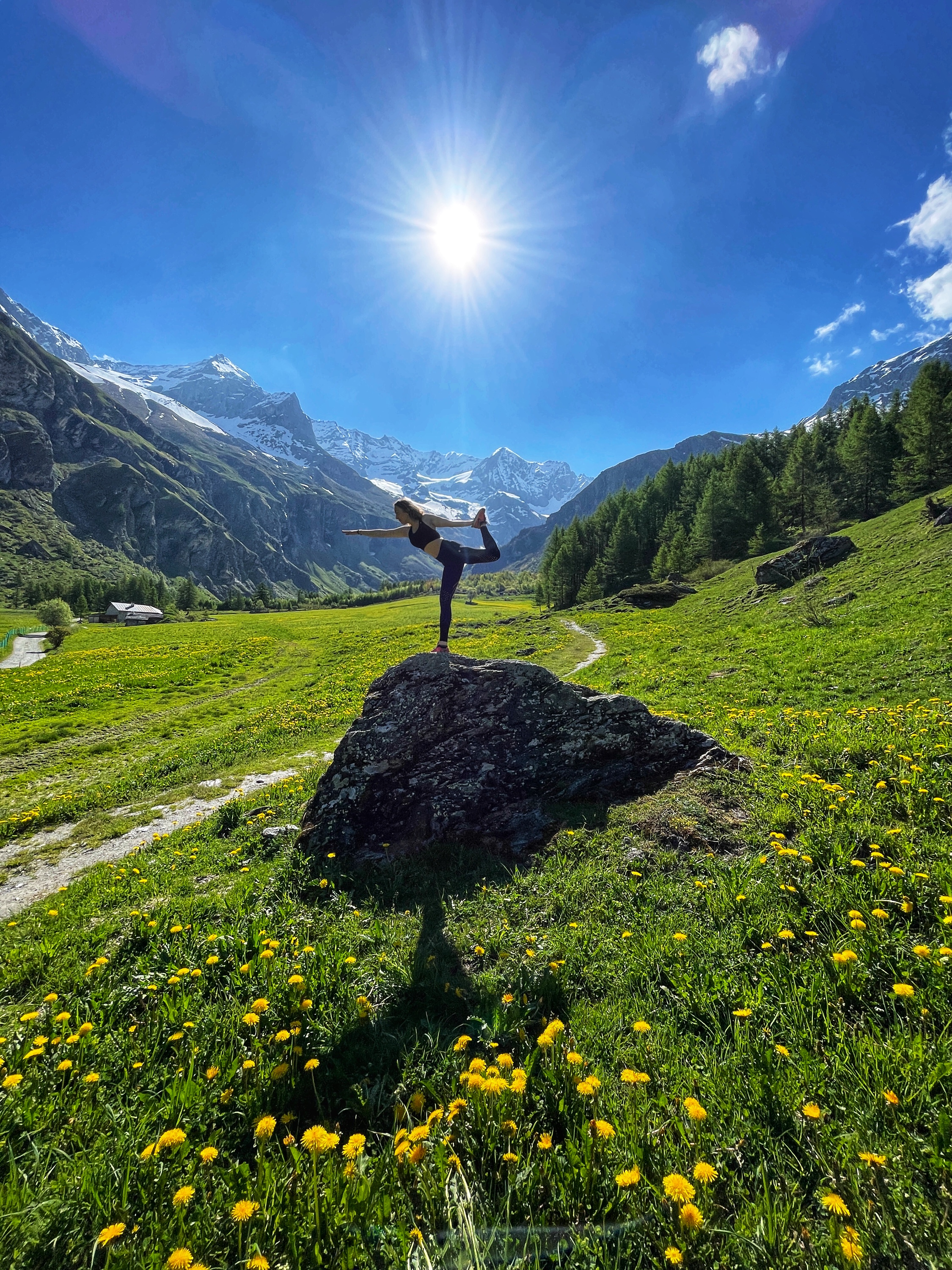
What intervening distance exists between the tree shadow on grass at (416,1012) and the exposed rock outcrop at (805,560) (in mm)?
37172

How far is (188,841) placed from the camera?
31.1 ft

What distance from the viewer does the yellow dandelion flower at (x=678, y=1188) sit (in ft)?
7.69

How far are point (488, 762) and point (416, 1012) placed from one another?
434cm

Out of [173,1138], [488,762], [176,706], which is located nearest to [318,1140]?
[173,1138]

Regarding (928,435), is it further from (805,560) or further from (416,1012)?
(416,1012)

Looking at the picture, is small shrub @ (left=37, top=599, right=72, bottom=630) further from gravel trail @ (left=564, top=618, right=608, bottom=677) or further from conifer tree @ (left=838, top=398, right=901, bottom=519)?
conifer tree @ (left=838, top=398, right=901, bottom=519)

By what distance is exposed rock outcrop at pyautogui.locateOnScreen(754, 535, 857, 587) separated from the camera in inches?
1388

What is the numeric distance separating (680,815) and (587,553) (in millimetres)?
88553

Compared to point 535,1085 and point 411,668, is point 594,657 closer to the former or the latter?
point 411,668

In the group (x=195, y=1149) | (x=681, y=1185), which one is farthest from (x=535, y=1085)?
(x=195, y=1149)

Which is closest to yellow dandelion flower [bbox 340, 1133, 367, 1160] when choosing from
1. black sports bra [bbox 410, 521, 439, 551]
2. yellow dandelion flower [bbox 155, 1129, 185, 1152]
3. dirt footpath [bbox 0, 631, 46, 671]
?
yellow dandelion flower [bbox 155, 1129, 185, 1152]

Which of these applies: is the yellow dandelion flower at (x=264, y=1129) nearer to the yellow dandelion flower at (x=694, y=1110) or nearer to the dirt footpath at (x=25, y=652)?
the yellow dandelion flower at (x=694, y=1110)

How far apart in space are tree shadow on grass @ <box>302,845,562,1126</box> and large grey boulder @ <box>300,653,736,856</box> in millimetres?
904

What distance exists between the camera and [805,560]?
35.1 meters
